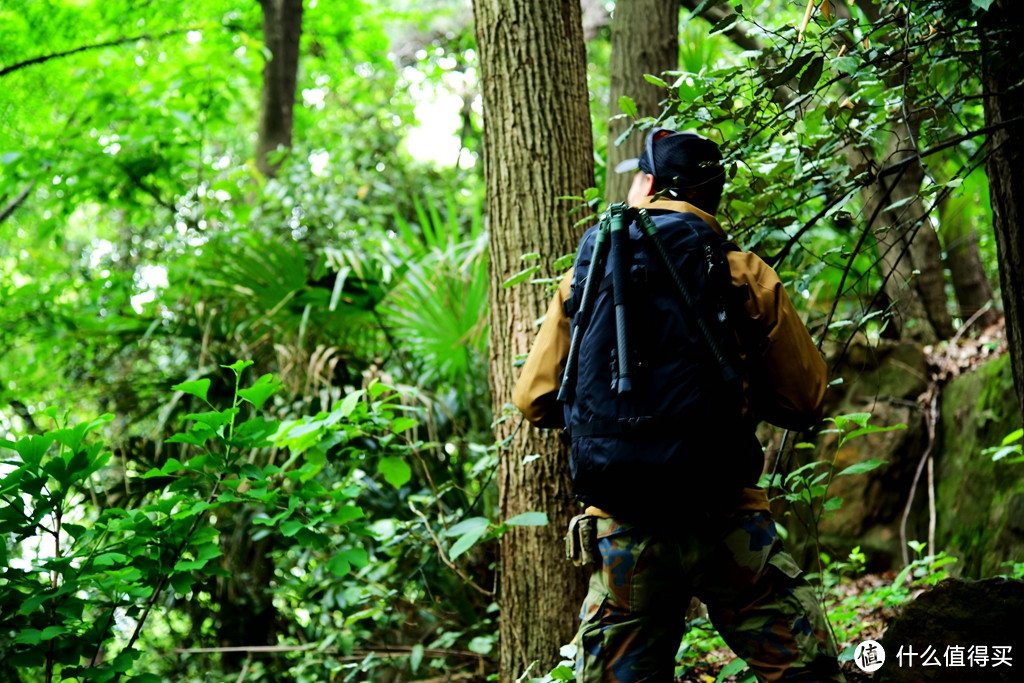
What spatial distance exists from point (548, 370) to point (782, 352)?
627 mm

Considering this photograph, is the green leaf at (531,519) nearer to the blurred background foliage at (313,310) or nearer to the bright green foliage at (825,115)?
the blurred background foliage at (313,310)

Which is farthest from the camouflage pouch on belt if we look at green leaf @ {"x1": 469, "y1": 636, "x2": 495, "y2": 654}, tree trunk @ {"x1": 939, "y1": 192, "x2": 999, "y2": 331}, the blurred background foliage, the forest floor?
tree trunk @ {"x1": 939, "y1": 192, "x2": 999, "y2": 331}

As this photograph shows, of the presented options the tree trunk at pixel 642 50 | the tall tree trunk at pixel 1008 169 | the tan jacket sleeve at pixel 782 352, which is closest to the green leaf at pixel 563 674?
the tan jacket sleeve at pixel 782 352

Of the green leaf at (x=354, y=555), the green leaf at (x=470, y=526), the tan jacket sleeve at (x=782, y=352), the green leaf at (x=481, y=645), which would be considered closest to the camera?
the tan jacket sleeve at (x=782, y=352)

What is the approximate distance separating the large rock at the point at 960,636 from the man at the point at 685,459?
607mm

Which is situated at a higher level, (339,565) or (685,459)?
(685,459)

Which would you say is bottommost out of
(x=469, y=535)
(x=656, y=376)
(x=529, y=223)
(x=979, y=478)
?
(x=469, y=535)

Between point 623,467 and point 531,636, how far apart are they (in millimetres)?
1303

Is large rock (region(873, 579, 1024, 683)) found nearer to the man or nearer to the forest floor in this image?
the forest floor

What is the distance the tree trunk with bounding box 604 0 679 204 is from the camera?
412 centimetres

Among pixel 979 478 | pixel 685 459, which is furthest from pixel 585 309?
pixel 979 478

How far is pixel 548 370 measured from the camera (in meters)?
2.19

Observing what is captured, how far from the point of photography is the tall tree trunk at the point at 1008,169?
2268 mm

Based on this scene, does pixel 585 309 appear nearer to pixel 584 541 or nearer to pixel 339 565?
pixel 584 541
